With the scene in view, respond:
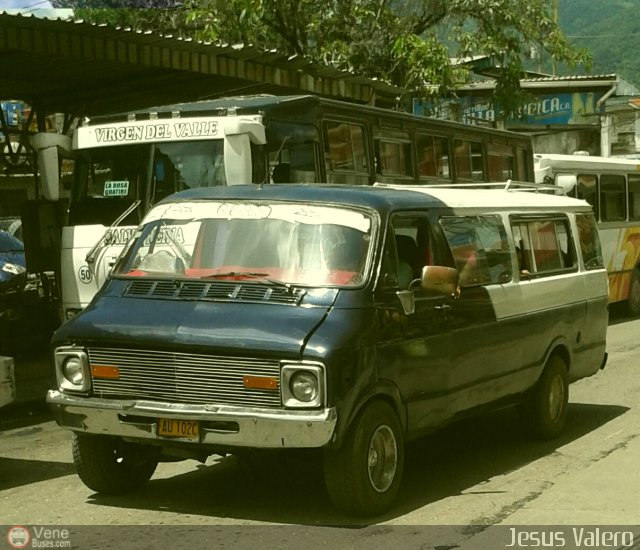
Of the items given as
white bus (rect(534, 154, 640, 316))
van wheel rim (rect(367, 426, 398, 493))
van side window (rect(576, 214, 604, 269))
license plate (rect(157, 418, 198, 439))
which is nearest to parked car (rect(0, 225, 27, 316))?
white bus (rect(534, 154, 640, 316))

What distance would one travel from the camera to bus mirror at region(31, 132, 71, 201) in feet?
41.2

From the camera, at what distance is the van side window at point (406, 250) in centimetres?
721

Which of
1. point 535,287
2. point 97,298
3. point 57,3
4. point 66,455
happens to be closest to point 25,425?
point 66,455

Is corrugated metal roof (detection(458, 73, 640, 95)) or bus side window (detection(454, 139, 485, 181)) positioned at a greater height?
corrugated metal roof (detection(458, 73, 640, 95))

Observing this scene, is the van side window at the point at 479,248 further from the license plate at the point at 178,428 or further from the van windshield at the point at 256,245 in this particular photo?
the license plate at the point at 178,428

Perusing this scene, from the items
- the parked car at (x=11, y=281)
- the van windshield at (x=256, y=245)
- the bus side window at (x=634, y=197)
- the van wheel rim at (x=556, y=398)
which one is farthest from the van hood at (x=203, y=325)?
the bus side window at (x=634, y=197)

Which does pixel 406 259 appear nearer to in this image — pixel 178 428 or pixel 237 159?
pixel 178 428

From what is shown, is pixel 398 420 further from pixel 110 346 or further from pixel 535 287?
pixel 535 287

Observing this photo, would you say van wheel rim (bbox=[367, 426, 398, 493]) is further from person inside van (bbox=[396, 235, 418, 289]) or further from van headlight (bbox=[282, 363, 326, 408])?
person inside van (bbox=[396, 235, 418, 289])

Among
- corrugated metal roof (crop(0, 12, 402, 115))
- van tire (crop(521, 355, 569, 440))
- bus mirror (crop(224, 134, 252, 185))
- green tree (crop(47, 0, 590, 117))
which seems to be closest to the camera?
van tire (crop(521, 355, 569, 440))

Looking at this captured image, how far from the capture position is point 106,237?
12.5 m

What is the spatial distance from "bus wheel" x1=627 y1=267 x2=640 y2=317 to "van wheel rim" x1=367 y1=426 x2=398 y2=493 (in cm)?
1524

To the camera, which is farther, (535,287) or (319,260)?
(535,287)

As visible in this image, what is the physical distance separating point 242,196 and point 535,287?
2.65 metres
